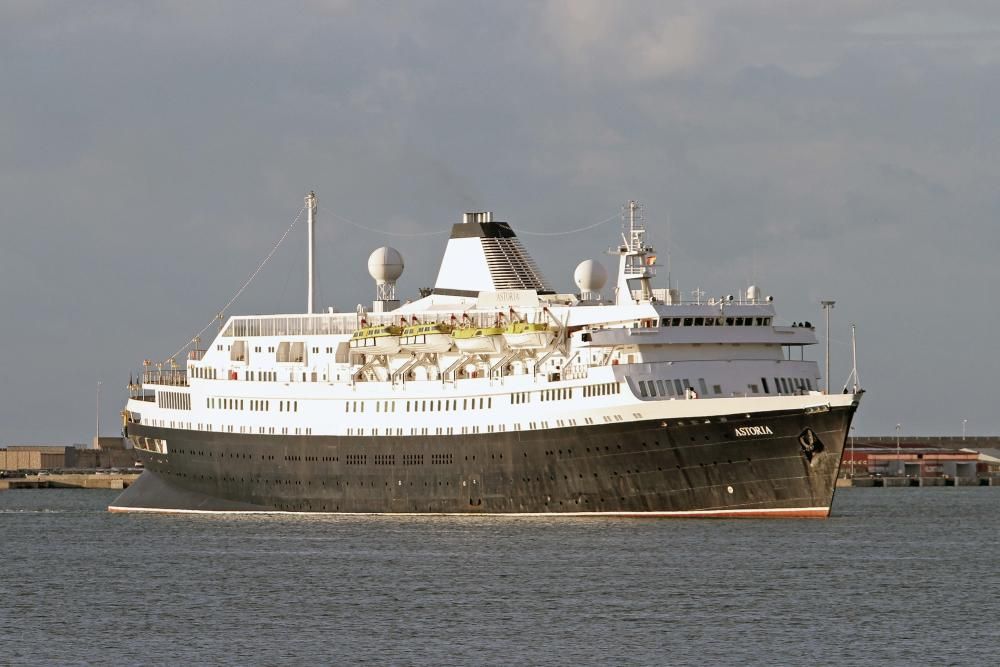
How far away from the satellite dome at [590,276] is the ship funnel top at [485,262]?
1.18 m

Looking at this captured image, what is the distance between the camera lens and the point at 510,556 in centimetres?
5228

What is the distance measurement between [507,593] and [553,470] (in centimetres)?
1762

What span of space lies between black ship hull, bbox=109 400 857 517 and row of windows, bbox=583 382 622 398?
111cm

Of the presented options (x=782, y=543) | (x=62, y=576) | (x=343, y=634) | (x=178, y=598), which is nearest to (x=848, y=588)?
(x=782, y=543)

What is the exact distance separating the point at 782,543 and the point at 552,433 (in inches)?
418

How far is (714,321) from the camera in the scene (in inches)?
2452

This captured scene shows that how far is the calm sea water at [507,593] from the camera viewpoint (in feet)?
122

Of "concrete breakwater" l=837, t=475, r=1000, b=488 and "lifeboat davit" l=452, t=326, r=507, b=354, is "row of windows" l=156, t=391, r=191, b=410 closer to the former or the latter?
"lifeboat davit" l=452, t=326, r=507, b=354

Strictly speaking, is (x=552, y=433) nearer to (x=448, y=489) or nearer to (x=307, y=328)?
(x=448, y=489)

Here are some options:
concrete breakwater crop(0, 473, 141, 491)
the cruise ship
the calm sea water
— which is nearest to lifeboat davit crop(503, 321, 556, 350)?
the cruise ship

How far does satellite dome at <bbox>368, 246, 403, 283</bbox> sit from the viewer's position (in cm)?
7431

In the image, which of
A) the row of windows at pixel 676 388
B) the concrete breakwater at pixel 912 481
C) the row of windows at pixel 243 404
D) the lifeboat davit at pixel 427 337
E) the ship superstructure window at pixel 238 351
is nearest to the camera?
the row of windows at pixel 676 388

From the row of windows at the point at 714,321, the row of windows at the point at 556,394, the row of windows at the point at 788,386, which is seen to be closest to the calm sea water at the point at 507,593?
the row of windows at the point at 556,394

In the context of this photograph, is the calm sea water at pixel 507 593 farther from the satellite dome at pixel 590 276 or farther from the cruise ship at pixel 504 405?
the satellite dome at pixel 590 276
